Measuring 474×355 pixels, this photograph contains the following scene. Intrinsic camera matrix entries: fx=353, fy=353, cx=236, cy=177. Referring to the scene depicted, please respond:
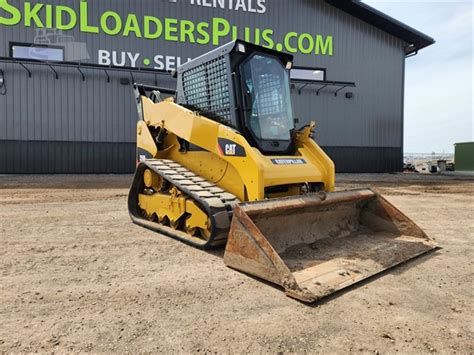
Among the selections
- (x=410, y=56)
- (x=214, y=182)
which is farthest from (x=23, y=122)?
(x=410, y=56)

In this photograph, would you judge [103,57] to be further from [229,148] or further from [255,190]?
[255,190]

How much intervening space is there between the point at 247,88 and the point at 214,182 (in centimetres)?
149

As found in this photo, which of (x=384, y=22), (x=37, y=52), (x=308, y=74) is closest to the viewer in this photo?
(x=37, y=52)

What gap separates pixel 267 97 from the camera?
18.1ft

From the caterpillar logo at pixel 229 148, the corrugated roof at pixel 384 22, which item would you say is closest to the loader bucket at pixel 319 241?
the caterpillar logo at pixel 229 148

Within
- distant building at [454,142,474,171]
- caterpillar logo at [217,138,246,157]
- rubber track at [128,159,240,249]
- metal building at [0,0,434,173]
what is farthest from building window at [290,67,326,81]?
caterpillar logo at [217,138,246,157]

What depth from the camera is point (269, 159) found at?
500 centimetres

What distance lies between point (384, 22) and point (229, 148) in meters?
19.3

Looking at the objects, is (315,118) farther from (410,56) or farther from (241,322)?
(241,322)

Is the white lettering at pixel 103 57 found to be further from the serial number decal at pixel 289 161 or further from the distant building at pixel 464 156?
the distant building at pixel 464 156

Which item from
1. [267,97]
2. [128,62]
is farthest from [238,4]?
[267,97]

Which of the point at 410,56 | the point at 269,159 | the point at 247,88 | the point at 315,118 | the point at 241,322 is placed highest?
the point at 410,56

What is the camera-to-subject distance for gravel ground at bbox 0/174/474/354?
2.53m

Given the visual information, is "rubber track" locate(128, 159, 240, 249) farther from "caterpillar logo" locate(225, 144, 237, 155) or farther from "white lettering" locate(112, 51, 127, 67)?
"white lettering" locate(112, 51, 127, 67)
